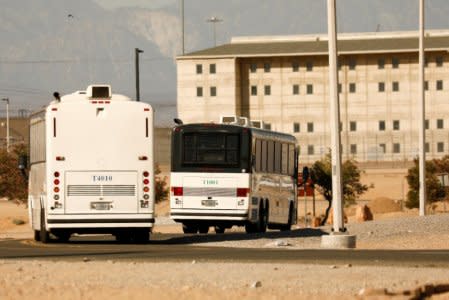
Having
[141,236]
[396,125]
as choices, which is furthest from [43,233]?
[396,125]

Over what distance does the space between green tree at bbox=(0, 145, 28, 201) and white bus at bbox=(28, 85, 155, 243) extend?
63.6 metres

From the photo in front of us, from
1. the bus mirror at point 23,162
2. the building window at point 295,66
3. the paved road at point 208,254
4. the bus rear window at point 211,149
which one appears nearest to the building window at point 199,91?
the building window at point 295,66

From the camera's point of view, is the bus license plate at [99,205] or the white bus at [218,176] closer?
the bus license plate at [99,205]

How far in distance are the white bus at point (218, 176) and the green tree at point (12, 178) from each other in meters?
55.0

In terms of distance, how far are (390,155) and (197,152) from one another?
11040 cm

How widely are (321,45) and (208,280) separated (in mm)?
138383

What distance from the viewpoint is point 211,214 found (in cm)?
4556

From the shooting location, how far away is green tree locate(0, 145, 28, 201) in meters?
102

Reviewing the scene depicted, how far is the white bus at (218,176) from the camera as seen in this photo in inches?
1786

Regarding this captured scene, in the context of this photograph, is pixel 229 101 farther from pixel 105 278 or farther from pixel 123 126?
pixel 105 278

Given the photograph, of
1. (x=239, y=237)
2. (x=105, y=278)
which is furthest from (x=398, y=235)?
(x=105, y=278)

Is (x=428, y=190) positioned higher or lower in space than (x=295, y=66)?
lower

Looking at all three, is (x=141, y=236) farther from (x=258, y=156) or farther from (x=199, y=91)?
(x=199, y=91)

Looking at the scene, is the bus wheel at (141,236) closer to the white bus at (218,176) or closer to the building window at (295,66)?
the white bus at (218,176)
